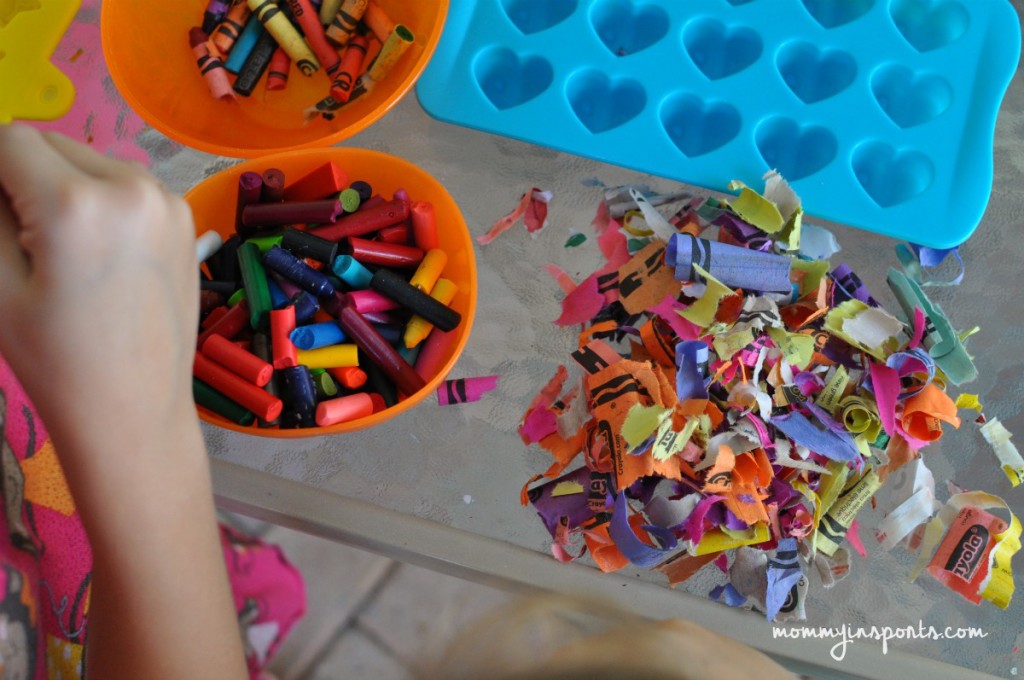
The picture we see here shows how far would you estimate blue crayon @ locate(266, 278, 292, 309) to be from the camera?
0.71 metres

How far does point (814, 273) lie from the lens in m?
0.66

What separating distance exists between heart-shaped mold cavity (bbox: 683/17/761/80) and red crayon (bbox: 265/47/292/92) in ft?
1.26

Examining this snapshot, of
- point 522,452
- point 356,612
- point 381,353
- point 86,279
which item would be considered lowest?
point 356,612

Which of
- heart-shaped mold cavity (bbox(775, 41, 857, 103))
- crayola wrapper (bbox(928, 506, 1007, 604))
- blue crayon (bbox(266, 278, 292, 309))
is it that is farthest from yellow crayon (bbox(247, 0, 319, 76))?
crayola wrapper (bbox(928, 506, 1007, 604))

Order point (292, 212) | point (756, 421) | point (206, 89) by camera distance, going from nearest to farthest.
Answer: point (756, 421) → point (292, 212) → point (206, 89)

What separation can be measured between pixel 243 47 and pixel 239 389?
0.35 m

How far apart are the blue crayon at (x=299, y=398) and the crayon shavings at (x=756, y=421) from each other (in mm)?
178

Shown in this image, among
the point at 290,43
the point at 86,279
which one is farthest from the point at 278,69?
the point at 86,279

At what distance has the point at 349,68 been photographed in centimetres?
77

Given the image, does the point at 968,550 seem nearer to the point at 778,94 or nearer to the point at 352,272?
the point at 778,94

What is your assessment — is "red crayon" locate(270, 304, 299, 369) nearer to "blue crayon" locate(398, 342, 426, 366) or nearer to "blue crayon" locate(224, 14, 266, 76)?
"blue crayon" locate(398, 342, 426, 366)

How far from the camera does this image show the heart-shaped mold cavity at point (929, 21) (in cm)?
76

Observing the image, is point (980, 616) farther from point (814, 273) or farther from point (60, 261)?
point (60, 261)

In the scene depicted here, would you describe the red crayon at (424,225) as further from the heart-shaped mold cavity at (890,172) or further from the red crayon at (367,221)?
the heart-shaped mold cavity at (890,172)
